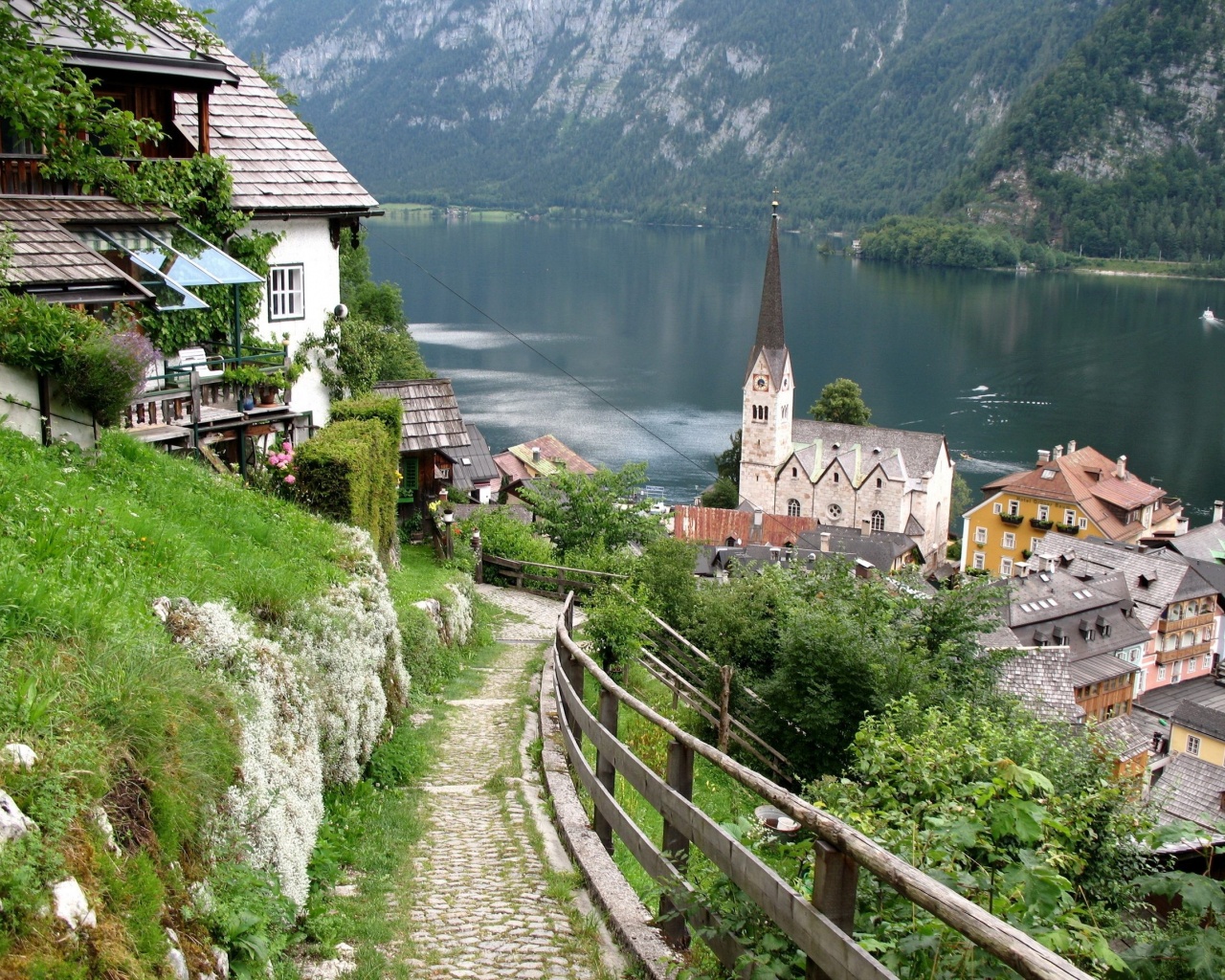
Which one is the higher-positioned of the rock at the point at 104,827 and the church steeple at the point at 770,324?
the church steeple at the point at 770,324

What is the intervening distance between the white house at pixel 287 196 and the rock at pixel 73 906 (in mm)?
15154

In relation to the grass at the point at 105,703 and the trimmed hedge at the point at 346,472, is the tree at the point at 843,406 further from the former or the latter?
the grass at the point at 105,703

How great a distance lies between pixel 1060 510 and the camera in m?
68.9

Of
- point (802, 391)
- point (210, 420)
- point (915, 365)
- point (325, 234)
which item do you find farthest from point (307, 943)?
point (915, 365)

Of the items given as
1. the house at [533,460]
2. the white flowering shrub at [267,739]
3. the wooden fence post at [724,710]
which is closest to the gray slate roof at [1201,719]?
the house at [533,460]

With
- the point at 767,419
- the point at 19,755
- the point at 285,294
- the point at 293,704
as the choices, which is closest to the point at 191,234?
the point at 285,294

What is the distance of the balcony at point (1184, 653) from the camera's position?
56809mm

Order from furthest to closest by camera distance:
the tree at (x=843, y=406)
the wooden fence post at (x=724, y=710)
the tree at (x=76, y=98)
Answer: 1. the tree at (x=843, y=406)
2. the wooden fence post at (x=724, y=710)
3. the tree at (x=76, y=98)

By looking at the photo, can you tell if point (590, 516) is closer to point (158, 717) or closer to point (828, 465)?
point (158, 717)

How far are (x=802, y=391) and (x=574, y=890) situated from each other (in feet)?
326

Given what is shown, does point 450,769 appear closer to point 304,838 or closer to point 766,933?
point 304,838

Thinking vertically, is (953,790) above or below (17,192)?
below

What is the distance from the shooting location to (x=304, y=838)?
606 centimetres

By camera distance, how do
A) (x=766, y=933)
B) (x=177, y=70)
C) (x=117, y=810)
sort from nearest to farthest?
(x=766, y=933), (x=117, y=810), (x=177, y=70)
